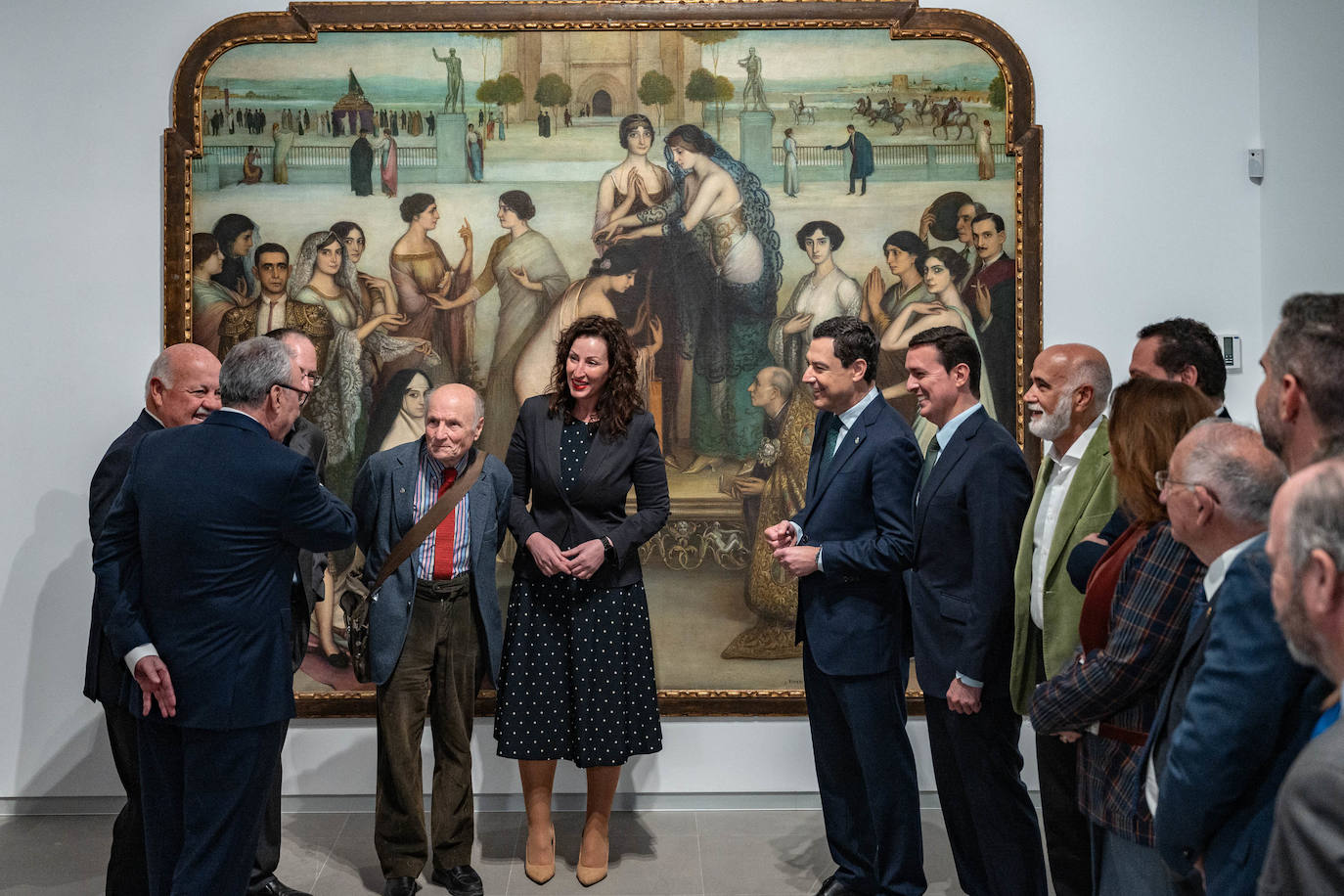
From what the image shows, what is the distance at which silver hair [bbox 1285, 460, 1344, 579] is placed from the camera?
1.47 metres

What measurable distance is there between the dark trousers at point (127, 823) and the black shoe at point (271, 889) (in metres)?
0.48

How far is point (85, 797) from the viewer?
17.2 feet

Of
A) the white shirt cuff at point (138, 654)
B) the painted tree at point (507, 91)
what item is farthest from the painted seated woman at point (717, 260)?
the white shirt cuff at point (138, 654)

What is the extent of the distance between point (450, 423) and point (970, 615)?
6.47 feet

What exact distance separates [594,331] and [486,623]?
120 cm

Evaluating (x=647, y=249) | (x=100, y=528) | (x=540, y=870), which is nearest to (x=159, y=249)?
(x=100, y=528)

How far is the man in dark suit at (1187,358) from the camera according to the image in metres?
3.48

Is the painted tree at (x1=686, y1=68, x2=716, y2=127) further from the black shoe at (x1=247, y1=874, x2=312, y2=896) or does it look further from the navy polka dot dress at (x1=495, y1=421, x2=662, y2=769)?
the black shoe at (x1=247, y1=874, x2=312, y2=896)

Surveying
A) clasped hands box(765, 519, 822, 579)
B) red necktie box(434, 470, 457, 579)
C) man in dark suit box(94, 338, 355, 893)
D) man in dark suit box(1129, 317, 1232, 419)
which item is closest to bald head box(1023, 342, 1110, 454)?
man in dark suit box(1129, 317, 1232, 419)

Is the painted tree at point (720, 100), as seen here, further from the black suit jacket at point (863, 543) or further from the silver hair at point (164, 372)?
the silver hair at point (164, 372)

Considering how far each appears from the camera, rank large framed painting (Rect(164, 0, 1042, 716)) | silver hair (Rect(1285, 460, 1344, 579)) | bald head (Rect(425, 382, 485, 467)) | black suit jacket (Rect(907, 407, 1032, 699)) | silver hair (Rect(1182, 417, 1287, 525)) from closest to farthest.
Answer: silver hair (Rect(1285, 460, 1344, 579)), silver hair (Rect(1182, 417, 1287, 525)), black suit jacket (Rect(907, 407, 1032, 699)), bald head (Rect(425, 382, 485, 467)), large framed painting (Rect(164, 0, 1042, 716))

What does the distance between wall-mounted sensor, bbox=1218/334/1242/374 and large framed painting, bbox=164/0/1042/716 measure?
923 millimetres

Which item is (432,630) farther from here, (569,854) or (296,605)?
(569,854)

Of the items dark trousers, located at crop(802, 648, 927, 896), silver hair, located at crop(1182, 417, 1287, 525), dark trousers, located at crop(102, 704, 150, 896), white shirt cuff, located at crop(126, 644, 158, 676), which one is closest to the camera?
silver hair, located at crop(1182, 417, 1287, 525)
